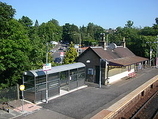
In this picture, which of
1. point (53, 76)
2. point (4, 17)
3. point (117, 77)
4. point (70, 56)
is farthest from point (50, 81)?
point (117, 77)

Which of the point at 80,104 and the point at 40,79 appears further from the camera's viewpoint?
the point at 40,79

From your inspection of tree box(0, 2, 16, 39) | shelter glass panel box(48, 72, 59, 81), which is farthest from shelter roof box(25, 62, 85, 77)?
tree box(0, 2, 16, 39)

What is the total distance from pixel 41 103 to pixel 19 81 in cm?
288

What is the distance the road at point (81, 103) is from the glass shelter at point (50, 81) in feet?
2.83

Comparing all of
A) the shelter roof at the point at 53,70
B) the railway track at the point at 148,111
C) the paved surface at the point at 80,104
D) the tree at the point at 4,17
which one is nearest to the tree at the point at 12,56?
the tree at the point at 4,17

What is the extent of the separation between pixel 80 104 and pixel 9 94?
5.46m

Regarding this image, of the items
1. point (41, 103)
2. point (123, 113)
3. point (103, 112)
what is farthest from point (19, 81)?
point (123, 113)

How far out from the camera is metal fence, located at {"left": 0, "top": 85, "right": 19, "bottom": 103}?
1238cm

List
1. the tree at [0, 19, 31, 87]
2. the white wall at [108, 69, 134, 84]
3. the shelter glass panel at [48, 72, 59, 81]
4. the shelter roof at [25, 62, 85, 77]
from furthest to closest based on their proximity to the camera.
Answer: the white wall at [108, 69, 134, 84] < the shelter glass panel at [48, 72, 59, 81] < the shelter roof at [25, 62, 85, 77] < the tree at [0, 19, 31, 87]

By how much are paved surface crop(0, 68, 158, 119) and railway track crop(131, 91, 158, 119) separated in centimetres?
209

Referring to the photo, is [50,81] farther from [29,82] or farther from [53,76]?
[29,82]

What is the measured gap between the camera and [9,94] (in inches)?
506

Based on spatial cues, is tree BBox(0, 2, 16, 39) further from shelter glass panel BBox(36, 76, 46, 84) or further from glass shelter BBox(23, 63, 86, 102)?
shelter glass panel BBox(36, 76, 46, 84)

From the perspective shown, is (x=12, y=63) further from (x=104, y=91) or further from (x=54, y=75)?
(x=104, y=91)
